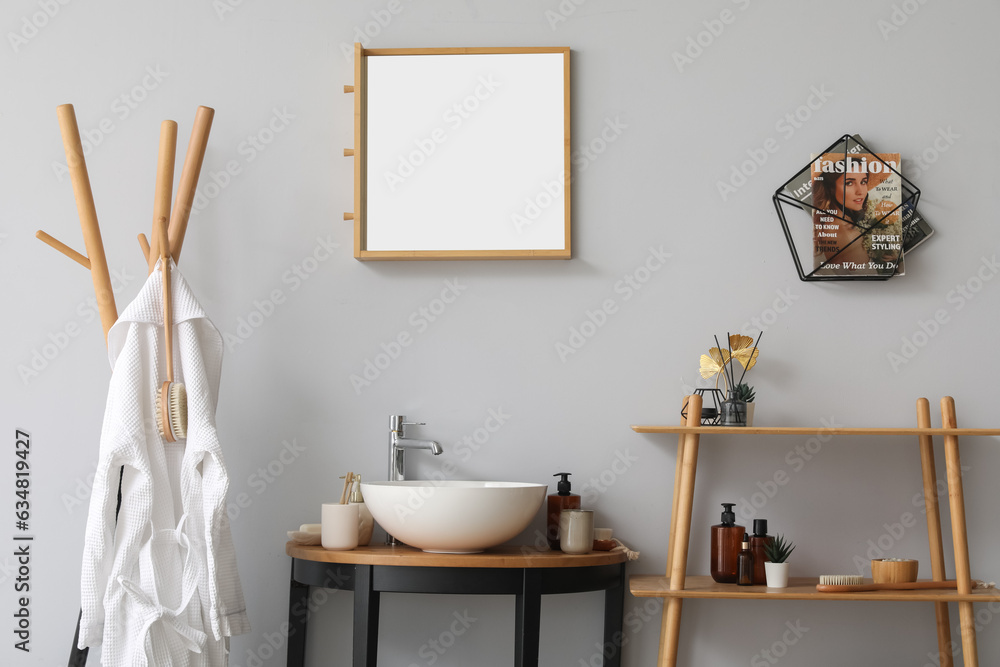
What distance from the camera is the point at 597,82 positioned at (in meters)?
1.93

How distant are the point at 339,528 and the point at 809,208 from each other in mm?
1273

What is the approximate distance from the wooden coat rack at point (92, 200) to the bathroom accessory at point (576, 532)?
992 millimetres

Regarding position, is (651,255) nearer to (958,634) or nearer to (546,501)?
(546,501)

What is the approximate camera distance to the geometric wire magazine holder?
6.16 ft

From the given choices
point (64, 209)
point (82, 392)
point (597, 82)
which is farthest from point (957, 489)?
point (64, 209)

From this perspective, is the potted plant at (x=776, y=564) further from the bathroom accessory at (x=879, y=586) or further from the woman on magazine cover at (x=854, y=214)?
the woman on magazine cover at (x=854, y=214)

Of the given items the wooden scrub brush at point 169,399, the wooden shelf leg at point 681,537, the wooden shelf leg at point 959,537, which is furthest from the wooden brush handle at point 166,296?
the wooden shelf leg at point 959,537

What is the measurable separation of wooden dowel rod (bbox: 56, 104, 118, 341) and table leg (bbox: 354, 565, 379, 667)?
0.73m

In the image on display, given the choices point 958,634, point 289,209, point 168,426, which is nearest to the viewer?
point 168,426

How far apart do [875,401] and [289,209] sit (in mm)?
1429

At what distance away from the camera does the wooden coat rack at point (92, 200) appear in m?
1.69

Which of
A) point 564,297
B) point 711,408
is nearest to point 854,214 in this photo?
point 711,408

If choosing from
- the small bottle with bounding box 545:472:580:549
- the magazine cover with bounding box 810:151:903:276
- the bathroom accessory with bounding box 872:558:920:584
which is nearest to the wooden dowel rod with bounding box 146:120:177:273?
the small bottle with bounding box 545:472:580:549

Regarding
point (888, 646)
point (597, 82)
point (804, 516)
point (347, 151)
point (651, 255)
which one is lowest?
point (888, 646)
